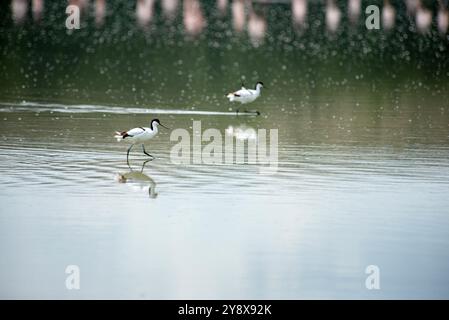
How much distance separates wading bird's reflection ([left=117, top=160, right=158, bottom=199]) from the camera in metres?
14.6

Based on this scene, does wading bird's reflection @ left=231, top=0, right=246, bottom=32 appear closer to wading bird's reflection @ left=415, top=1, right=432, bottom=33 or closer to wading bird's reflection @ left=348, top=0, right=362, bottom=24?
wading bird's reflection @ left=348, top=0, right=362, bottom=24

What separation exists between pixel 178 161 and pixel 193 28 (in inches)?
898

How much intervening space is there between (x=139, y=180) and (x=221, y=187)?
1257 mm

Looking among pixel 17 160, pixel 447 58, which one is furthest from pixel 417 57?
pixel 17 160

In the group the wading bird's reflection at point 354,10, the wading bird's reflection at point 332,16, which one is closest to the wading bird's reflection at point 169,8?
the wading bird's reflection at point 332,16

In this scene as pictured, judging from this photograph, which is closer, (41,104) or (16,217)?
(16,217)

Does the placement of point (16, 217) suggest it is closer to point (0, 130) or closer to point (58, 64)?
point (0, 130)

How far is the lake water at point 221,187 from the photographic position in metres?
10.9

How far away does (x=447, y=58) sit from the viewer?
33.1 m

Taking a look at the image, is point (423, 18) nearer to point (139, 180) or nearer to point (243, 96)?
point (243, 96)

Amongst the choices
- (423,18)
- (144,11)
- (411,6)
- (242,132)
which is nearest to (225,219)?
(242,132)

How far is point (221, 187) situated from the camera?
14719 mm

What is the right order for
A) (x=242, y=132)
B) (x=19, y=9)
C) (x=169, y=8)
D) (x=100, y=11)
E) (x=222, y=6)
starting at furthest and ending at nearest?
(x=222, y=6) → (x=169, y=8) → (x=100, y=11) → (x=19, y=9) → (x=242, y=132)

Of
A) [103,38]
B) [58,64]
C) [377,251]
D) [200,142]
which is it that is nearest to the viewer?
[377,251]
